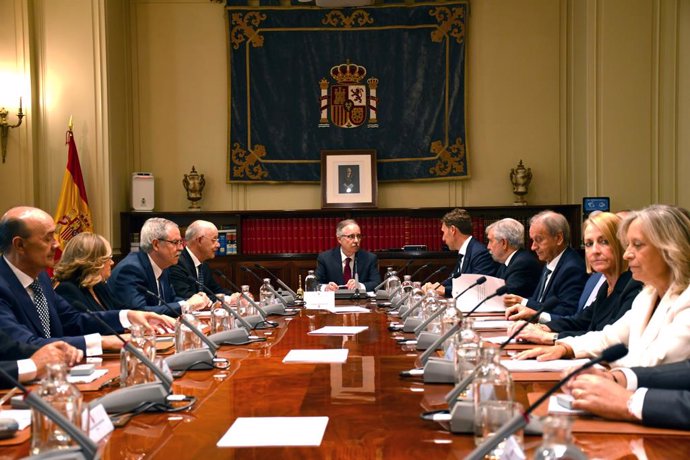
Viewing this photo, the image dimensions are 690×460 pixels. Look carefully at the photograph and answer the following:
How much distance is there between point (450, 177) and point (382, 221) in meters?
0.83

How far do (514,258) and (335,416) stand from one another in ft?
12.5

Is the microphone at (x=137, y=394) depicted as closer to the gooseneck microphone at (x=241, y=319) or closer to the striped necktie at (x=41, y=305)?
the gooseneck microphone at (x=241, y=319)

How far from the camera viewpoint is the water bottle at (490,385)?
1640mm

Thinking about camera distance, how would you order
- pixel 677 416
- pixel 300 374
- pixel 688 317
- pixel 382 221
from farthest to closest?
1. pixel 382 221
2. pixel 300 374
3. pixel 688 317
4. pixel 677 416

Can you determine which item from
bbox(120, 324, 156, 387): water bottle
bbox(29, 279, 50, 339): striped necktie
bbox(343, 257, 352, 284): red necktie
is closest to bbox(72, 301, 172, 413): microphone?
bbox(120, 324, 156, 387): water bottle

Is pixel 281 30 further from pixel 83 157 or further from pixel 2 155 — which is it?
pixel 2 155

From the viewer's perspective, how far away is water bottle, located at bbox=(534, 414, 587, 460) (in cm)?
112

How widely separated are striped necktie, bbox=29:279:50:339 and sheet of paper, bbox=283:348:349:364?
3.49ft

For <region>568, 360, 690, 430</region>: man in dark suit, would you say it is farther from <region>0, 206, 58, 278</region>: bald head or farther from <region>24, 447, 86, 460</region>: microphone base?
<region>0, 206, 58, 278</region>: bald head

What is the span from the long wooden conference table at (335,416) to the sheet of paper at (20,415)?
6.5 inches

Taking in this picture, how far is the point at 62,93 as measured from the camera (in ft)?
23.8

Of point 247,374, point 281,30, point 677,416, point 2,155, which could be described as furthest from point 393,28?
point 677,416

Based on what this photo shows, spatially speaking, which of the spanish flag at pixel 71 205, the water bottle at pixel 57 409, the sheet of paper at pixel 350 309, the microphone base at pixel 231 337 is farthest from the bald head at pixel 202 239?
the water bottle at pixel 57 409

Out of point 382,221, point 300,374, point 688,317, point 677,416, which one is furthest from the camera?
point 382,221
